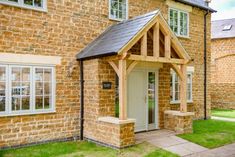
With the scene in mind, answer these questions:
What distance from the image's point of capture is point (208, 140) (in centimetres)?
1070

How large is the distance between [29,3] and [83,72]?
3020 millimetres

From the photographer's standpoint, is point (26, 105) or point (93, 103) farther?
point (93, 103)

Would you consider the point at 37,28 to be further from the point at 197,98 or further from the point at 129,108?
the point at 197,98

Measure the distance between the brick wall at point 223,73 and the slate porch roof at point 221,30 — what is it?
39cm

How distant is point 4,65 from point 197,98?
11.0m

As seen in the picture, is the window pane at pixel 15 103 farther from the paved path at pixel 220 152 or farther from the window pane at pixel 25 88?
the paved path at pixel 220 152

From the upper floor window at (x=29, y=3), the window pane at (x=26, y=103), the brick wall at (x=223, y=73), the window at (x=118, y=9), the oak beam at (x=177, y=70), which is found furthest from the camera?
the brick wall at (x=223, y=73)

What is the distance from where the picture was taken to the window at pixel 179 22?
1495 centimetres

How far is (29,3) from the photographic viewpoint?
9617 millimetres

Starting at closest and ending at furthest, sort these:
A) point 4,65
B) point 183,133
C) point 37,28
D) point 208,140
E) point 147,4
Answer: point 4,65 < point 37,28 < point 208,140 < point 183,133 < point 147,4

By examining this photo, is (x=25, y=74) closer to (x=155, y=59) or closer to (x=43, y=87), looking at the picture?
(x=43, y=87)

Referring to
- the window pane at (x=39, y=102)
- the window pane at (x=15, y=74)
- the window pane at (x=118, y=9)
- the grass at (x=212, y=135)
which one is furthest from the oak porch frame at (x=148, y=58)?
the window pane at (x=15, y=74)

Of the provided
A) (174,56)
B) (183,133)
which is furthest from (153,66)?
(183,133)

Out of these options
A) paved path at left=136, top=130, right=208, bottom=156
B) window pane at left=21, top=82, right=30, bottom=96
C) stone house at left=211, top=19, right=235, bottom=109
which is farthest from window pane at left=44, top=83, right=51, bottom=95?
stone house at left=211, top=19, right=235, bottom=109
